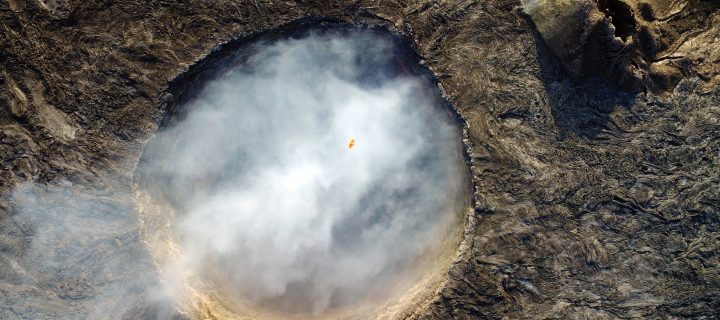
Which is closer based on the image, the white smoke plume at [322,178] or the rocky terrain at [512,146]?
the rocky terrain at [512,146]

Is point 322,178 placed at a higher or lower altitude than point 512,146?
higher

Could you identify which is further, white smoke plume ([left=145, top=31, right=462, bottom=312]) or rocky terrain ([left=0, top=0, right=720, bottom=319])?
white smoke plume ([left=145, top=31, right=462, bottom=312])

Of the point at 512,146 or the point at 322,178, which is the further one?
the point at 322,178

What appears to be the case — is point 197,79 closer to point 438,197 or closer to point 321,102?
point 321,102
